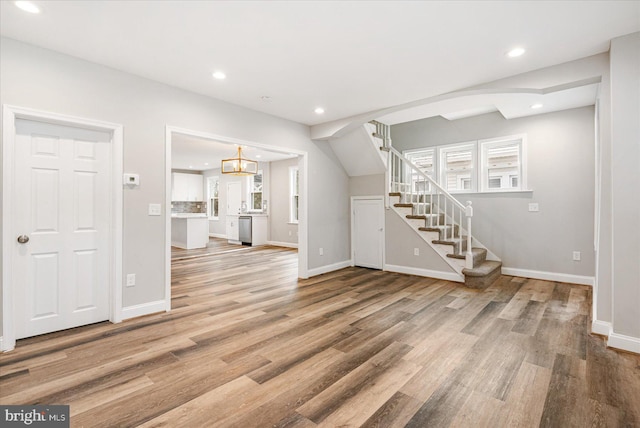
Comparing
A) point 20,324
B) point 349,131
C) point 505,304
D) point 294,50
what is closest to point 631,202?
point 505,304

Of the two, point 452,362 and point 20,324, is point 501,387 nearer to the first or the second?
point 452,362

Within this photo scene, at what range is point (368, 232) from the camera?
6.07 meters

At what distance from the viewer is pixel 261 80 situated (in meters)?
3.52

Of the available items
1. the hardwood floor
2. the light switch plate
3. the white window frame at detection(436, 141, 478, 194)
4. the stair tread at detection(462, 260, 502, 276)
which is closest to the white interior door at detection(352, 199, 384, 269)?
the white window frame at detection(436, 141, 478, 194)

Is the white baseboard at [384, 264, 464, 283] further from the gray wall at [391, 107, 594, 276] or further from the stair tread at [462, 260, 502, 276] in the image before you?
the gray wall at [391, 107, 594, 276]

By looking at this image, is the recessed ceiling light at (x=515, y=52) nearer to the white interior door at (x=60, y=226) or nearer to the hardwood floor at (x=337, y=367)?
the hardwood floor at (x=337, y=367)

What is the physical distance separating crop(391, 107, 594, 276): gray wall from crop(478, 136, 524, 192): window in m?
0.13

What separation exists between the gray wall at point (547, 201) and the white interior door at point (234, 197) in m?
7.65

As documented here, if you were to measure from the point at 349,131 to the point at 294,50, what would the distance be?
8.53ft

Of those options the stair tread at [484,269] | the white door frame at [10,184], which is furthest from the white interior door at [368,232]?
the white door frame at [10,184]

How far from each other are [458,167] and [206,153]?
664 cm

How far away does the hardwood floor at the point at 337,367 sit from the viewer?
5.91 ft

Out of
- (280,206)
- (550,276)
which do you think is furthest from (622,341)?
(280,206)

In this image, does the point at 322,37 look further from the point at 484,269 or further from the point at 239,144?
the point at 484,269
